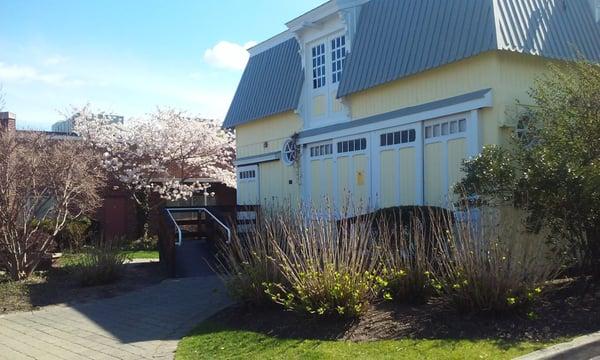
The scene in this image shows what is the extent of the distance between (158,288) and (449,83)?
23.2 feet

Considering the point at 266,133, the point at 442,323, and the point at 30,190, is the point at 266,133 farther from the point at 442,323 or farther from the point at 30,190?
the point at 442,323

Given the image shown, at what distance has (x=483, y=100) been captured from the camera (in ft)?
35.0

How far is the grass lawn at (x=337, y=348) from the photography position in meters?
5.68

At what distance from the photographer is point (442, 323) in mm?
6543

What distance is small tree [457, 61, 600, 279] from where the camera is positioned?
25.0 ft

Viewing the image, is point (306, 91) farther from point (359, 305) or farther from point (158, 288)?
point (359, 305)

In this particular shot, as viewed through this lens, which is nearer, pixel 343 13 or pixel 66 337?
pixel 66 337

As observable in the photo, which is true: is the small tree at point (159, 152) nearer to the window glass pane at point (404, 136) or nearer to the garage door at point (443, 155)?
the window glass pane at point (404, 136)

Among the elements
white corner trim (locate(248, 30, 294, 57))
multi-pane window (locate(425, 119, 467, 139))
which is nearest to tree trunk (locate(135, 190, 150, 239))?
white corner trim (locate(248, 30, 294, 57))

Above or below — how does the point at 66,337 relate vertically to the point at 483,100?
below

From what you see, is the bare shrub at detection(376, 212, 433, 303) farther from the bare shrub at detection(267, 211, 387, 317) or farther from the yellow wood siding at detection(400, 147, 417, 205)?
the yellow wood siding at detection(400, 147, 417, 205)

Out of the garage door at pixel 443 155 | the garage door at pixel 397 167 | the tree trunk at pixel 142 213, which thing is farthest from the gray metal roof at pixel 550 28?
the tree trunk at pixel 142 213

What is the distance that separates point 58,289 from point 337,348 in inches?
292

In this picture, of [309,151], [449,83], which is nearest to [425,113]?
[449,83]
